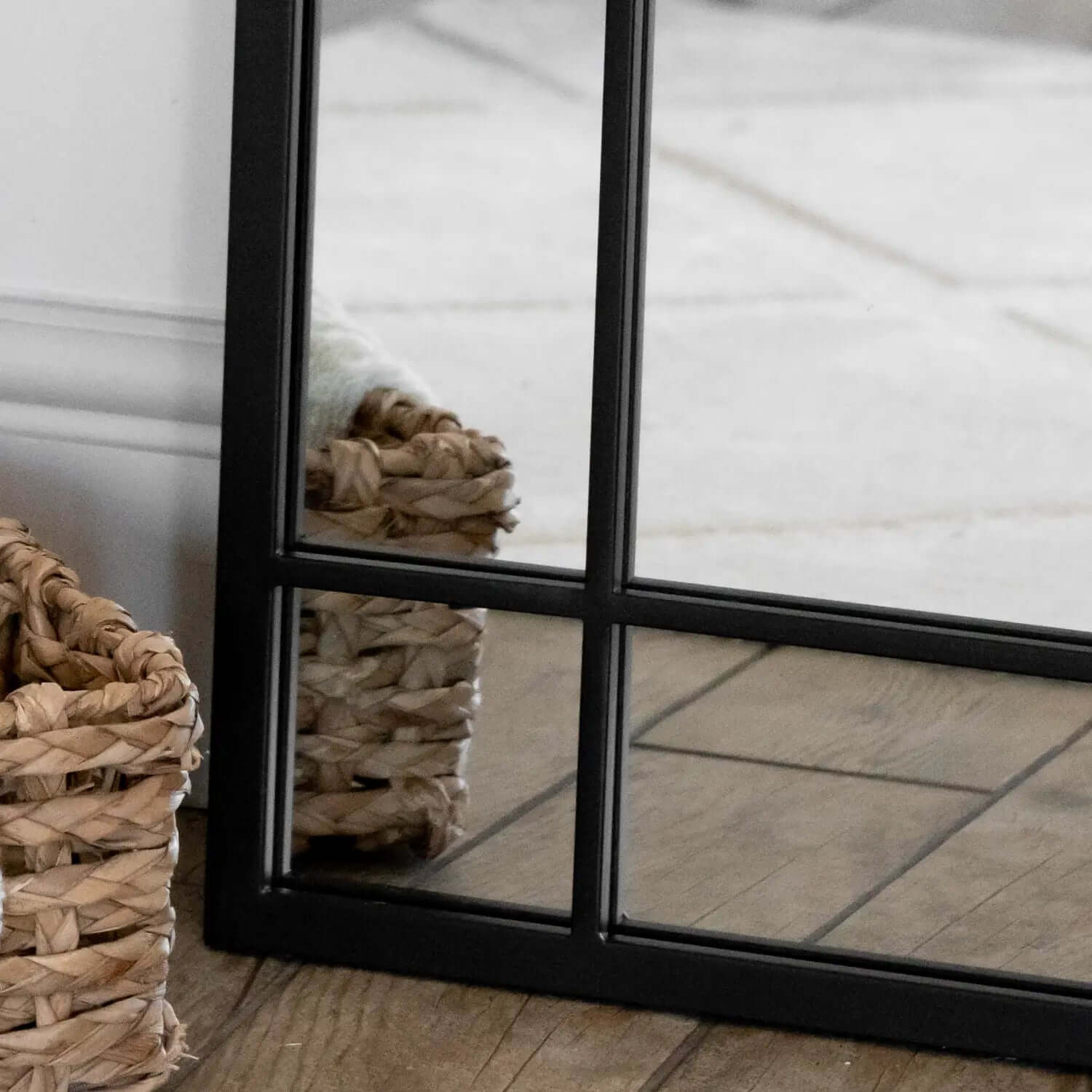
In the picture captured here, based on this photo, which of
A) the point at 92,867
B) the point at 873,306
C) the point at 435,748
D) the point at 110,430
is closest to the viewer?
the point at 92,867

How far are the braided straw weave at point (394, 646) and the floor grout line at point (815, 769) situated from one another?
0.13 m

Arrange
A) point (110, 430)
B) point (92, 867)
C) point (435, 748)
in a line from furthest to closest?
1. point (110, 430)
2. point (435, 748)
3. point (92, 867)

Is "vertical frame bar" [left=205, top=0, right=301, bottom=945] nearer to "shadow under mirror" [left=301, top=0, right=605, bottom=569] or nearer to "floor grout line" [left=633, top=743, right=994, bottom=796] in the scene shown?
"shadow under mirror" [left=301, top=0, right=605, bottom=569]

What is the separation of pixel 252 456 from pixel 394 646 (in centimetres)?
15

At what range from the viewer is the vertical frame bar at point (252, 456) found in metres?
1.07

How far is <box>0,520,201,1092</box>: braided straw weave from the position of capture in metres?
0.89

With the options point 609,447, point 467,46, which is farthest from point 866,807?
point 467,46

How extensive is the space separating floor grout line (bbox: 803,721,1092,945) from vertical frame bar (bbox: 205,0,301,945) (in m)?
0.36

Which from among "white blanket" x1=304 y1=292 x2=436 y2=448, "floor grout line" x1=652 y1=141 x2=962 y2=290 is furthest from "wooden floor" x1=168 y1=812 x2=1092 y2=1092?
"floor grout line" x1=652 y1=141 x2=962 y2=290

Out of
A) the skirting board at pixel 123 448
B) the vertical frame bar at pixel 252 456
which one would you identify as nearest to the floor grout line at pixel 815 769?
the vertical frame bar at pixel 252 456

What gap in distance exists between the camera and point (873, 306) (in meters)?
1.04

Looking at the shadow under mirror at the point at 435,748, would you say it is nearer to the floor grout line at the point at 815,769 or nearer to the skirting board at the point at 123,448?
the floor grout line at the point at 815,769

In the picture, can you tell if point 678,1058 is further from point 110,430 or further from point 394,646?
point 110,430

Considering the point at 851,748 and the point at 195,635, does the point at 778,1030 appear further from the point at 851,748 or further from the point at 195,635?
the point at 195,635
